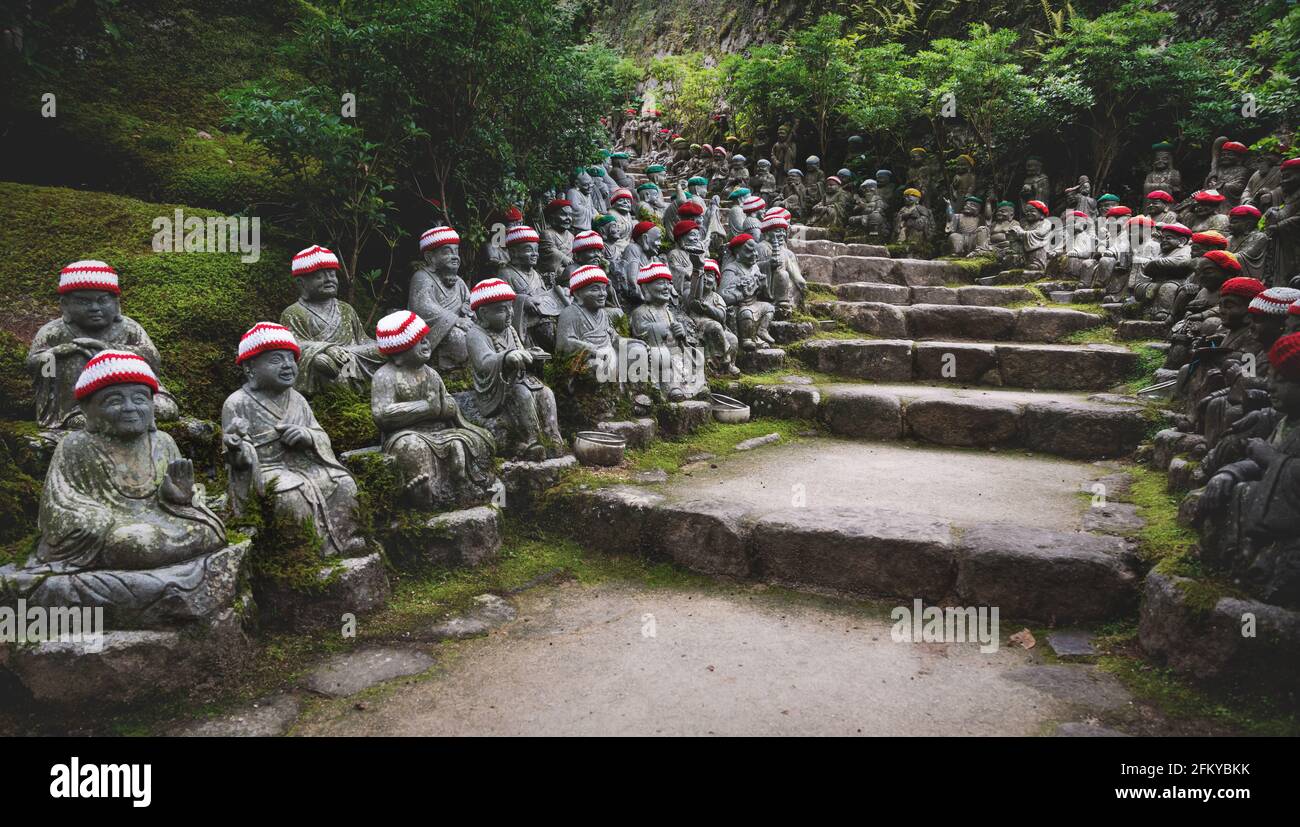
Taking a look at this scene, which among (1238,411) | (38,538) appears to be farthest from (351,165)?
(1238,411)

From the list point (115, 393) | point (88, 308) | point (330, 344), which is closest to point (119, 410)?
point (115, 393)

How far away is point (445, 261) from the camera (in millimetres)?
7145

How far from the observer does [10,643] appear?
3516 millimetres

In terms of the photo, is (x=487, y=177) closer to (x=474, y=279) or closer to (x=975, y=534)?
(x=474, y=279)

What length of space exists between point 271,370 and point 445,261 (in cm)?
290

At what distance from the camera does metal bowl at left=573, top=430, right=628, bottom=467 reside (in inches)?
267

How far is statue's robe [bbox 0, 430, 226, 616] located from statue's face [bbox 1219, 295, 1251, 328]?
6.79m

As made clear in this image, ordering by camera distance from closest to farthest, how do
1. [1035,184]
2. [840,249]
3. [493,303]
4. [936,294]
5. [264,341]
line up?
1. [264,341]
2. [493,303]
3. [936,294]
4. [840,249]
5. [1035,184]

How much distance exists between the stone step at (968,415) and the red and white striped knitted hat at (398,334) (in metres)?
4.51

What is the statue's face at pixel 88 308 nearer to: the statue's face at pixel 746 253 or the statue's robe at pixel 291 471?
the statue's robe at pixel 291 471

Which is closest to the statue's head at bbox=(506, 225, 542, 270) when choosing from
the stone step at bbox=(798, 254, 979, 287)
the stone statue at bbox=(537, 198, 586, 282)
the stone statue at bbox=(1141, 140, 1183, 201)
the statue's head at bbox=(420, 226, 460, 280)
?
the stone statue at bbox=(537, 198, 586, 282)

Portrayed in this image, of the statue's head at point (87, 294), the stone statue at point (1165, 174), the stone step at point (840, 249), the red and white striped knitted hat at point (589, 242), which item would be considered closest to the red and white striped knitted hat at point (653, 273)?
the red and white striped knitted hat at point (589, 242)

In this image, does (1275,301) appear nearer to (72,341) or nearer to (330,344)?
(330,344)

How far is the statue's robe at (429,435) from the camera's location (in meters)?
5.19
